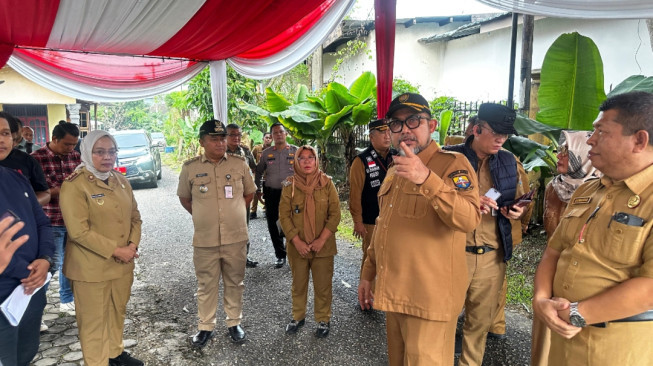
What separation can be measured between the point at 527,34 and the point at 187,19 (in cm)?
488

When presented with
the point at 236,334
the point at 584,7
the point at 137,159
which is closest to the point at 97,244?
the point at 236,334

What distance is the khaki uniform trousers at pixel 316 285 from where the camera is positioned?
361 cm

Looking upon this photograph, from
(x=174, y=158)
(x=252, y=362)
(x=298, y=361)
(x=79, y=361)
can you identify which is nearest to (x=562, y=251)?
(x=298, y=361)

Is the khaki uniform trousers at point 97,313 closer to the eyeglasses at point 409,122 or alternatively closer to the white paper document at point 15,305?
the white paper document at point 15,305

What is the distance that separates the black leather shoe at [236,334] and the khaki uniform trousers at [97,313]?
1008 mm

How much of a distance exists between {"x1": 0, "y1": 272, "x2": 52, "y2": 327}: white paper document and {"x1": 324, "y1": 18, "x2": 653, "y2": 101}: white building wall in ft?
26.6

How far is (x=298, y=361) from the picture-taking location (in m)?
3.21

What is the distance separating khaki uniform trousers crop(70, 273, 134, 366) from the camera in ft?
9.22

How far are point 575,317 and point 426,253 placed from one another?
670 millimetres

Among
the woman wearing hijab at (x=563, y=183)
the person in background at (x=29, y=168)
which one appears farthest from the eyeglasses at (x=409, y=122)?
the person in background at (x=29, y=168)

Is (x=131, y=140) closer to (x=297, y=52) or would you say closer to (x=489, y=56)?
(x=297, y=52)

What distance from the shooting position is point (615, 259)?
1.51 meters

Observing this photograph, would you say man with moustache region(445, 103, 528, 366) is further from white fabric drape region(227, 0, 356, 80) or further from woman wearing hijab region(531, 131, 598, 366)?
white fabric drape region(227, 0, 356, 80)

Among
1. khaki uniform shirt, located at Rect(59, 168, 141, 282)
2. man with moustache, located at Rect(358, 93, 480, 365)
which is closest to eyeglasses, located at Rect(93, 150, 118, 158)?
khaki uniform shirt, located at Rect(59, 168, 141, 282)
